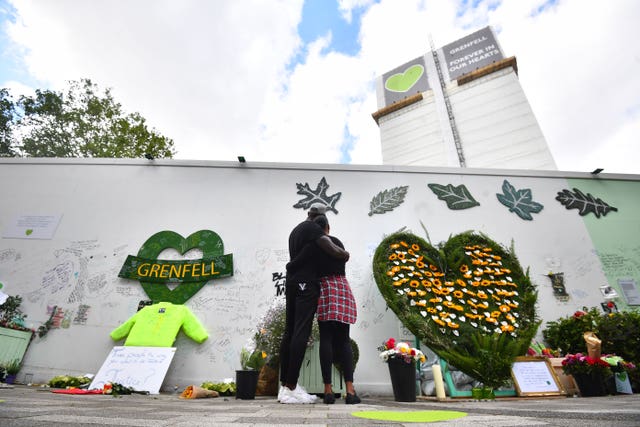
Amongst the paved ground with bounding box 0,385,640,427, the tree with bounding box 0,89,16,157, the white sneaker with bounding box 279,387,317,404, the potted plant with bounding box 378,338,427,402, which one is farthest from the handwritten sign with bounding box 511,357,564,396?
the tree with bounding box 0,89,16,157

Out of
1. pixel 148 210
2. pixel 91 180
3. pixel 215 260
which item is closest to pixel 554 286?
pixel 215 260

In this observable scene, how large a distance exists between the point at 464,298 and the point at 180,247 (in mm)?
3984

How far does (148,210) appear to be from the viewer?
5.07 m

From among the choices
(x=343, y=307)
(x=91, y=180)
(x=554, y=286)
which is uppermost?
(x=91, y=180)

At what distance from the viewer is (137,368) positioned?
139 inches

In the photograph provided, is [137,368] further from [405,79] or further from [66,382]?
[405,79]

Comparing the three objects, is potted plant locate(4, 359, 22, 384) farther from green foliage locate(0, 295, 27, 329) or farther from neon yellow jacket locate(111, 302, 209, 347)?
neon yellow jacket locate(111, 302, 209, 347)

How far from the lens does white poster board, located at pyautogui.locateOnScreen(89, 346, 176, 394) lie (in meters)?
3.35

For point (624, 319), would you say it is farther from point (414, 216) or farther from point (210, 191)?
point (210, 191)

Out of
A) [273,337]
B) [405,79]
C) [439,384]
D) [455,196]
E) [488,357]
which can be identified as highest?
[405,79]

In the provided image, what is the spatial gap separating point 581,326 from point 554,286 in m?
0.94

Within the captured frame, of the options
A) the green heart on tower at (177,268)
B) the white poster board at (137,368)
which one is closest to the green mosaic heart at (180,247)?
the green heart on tower at (177,268)

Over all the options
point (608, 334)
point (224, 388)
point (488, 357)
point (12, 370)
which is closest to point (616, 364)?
point (608, 334)

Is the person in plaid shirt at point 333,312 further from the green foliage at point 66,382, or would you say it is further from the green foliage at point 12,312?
the green foliage at point 12,312
